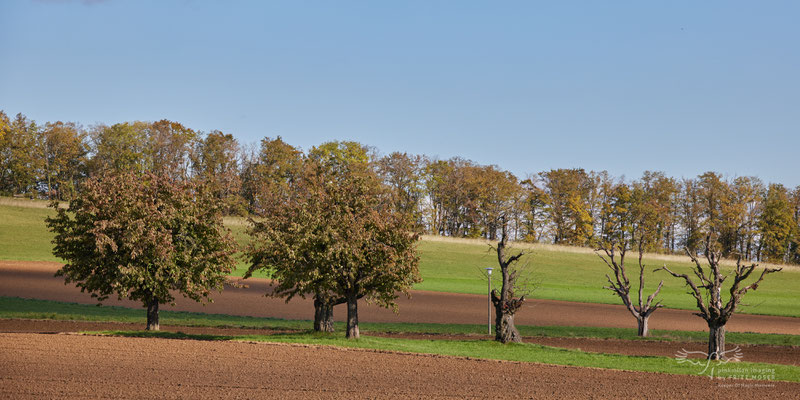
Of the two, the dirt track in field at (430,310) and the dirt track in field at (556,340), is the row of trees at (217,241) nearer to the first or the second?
the dirt track in field at (556,340)

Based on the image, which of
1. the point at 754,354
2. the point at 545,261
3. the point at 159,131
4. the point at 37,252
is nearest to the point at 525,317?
the point at 754,354

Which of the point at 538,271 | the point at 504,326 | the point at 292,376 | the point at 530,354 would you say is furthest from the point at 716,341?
the point at 538,271

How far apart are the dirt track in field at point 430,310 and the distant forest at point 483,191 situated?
1489 inches

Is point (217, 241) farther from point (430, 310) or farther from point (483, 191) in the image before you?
point (483, 191)

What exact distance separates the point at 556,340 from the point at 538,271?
38026mm

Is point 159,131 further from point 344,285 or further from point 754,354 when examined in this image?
point 754,354

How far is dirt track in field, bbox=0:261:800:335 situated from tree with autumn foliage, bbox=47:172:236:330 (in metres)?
10.6

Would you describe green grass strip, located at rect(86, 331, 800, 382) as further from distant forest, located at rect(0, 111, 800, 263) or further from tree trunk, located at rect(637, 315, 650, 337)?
distant forest, located at rect(0, 111, 800, 263)

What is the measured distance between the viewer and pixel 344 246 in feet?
86.9

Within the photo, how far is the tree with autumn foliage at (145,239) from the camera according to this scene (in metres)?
28.0

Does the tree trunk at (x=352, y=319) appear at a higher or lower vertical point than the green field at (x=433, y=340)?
higher

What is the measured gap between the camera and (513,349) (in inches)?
1065

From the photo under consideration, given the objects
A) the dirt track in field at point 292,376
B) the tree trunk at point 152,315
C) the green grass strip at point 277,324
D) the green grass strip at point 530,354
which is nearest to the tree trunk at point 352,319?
the green grass strip at point 530,354

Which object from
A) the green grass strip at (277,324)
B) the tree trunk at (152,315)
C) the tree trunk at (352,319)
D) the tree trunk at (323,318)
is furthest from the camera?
the green grass strip at (277,324)
